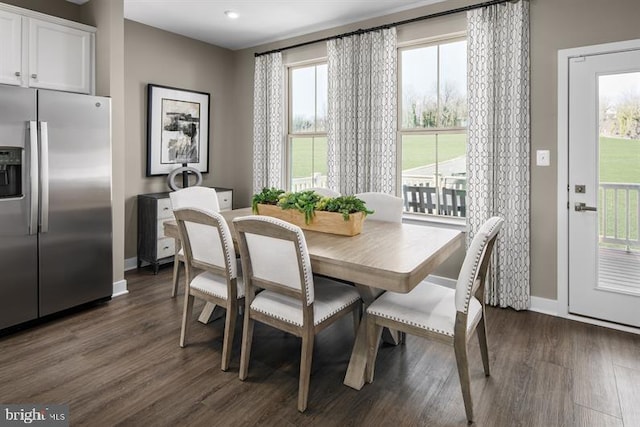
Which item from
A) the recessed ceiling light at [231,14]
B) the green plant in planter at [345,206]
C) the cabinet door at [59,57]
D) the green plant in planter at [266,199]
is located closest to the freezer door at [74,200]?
the cabinet door at [59,57]

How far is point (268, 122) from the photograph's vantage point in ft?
16.5

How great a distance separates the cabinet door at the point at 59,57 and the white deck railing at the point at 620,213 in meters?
4.50

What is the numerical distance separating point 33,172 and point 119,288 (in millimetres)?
1321

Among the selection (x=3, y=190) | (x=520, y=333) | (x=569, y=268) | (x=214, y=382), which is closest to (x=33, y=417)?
(x=214, y=382)

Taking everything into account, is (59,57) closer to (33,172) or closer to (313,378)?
(33,172)

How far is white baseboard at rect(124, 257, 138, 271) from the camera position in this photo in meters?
4.48

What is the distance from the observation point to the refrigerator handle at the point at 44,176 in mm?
2895

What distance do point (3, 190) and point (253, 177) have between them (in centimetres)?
283

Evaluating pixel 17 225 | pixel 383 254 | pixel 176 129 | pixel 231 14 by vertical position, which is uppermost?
pixel 231 14

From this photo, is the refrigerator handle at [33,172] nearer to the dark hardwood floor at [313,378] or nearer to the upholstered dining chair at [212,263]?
the dark hardwood floor at [313,378]

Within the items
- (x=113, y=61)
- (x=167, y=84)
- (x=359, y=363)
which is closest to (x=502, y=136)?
(x=359, y=363)

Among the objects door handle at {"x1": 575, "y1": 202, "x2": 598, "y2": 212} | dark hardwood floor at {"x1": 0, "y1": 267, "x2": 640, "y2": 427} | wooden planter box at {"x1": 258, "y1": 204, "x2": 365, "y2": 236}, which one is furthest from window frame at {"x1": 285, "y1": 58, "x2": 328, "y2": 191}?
door handle at {"x1": 575, "y1": 202, "x2": 598, "y2": 212}

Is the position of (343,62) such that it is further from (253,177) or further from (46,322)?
(46,322)

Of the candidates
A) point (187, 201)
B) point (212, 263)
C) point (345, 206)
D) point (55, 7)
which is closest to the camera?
point (212, 263)
